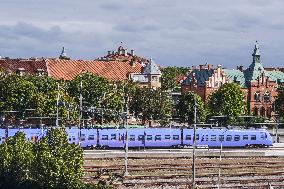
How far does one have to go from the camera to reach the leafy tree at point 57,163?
55000mm

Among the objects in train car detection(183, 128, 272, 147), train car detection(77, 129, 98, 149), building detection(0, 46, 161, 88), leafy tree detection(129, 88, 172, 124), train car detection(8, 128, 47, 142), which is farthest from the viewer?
building detection(0, 46, 161, 88)

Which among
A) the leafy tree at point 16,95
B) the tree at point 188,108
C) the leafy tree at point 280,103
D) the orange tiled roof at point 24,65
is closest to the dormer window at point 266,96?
the leafy tree at point 280,103

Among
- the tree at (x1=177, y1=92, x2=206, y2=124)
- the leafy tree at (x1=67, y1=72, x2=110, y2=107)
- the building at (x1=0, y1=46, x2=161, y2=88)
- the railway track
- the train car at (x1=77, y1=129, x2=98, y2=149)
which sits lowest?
the railway track

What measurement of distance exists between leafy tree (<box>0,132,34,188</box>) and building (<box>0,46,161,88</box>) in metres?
82.0

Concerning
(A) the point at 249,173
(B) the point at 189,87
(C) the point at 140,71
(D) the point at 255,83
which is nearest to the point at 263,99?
(D) the point at 255,83

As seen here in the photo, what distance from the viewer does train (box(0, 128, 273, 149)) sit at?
8150 cm

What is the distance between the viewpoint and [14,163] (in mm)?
60344

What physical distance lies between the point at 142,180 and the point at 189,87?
271 ft

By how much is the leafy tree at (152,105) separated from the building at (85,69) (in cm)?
3187

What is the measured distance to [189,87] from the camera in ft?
481

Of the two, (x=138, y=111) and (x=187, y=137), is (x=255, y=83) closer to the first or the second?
(x=138, y=111)

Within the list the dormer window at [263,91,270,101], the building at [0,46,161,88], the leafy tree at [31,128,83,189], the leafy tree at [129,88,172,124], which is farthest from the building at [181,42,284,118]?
the leafy tree at [31,128,83,189]

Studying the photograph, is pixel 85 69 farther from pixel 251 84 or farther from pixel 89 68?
pixel 251 84

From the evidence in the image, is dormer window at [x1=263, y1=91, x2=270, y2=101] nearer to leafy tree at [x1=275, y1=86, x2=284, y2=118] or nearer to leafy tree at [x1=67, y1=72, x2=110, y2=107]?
leafy tree at [x1=275, y1=86, x2=284, y2=118]
